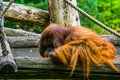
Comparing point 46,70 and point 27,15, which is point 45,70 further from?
point 27,15

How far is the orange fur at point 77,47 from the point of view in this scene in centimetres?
352

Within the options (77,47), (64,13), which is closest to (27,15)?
(64,13)

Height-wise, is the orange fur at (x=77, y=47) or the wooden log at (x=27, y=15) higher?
the orange fur at (x=77, y=47)

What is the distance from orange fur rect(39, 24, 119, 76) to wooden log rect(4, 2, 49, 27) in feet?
6.14

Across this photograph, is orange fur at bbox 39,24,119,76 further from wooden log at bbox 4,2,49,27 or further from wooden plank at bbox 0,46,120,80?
wooden log at bbox 4,2,49,27

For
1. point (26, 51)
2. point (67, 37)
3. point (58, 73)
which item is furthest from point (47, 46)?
point (26, 51)

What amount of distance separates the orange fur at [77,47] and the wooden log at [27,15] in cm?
Result: 187

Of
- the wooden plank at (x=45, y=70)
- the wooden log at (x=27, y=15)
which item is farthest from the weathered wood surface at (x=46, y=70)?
the wooden log at (x=27, y=15)

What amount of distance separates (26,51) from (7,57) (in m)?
1.91

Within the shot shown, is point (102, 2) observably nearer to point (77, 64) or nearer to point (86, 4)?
point (86, 4)

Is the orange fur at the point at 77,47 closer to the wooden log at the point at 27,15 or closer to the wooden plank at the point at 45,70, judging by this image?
the wooden plank at the point at 45,70

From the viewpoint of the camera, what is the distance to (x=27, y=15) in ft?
19.2

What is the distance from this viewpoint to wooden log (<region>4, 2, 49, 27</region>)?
19.0ft

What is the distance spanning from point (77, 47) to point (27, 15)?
90.7 inches
